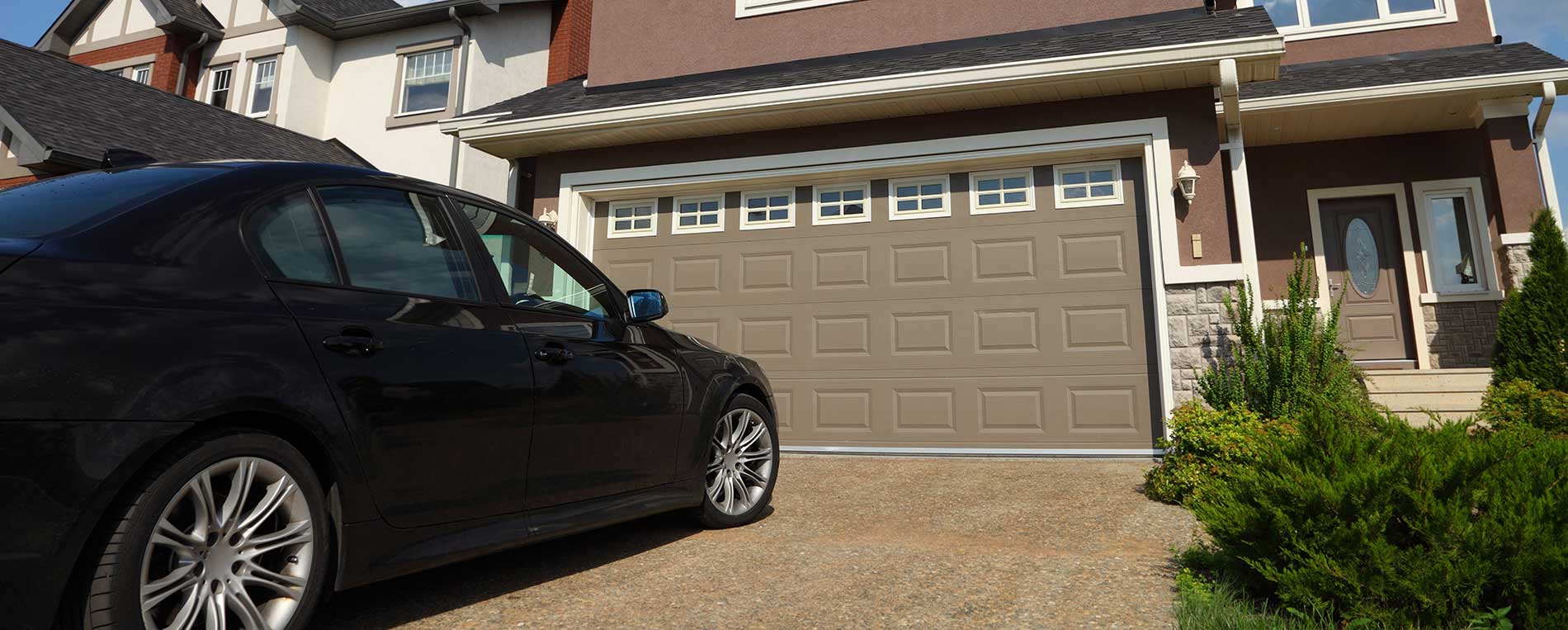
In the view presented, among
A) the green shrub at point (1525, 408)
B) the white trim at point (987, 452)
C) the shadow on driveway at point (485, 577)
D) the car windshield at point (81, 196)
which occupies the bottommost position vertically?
the shadow on driveway at point (485, 577)

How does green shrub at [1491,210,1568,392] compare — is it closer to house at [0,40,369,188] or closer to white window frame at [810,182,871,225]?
white window frame at [810,182,871,225]

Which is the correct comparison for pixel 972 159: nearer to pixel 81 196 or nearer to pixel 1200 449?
pixel 1200 449

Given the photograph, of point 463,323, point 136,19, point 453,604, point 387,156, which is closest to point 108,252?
point 463,323

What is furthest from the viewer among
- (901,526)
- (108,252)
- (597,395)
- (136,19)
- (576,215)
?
(136,19)

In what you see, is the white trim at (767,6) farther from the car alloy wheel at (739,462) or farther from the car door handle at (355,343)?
the car door handle at (355,343)

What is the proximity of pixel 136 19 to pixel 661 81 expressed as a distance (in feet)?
50.2

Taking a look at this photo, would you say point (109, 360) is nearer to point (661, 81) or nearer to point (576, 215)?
point (576, 215)

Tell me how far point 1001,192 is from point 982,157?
362mm

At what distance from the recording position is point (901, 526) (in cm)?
431

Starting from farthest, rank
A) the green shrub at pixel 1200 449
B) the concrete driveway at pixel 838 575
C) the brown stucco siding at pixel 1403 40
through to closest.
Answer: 1. the brown stucco siding at pixel 1403 40
2. the green shrub at pixel 1200 449
3. the concrete driveway at pixel 838 575

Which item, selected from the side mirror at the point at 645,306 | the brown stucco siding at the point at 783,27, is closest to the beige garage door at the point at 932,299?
the brown stucco siding at the point at 783,27

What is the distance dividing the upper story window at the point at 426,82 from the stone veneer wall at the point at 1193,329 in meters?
12.4

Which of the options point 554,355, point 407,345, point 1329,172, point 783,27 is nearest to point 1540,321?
point 1329,172

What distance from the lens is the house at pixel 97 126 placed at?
9.65 meters
